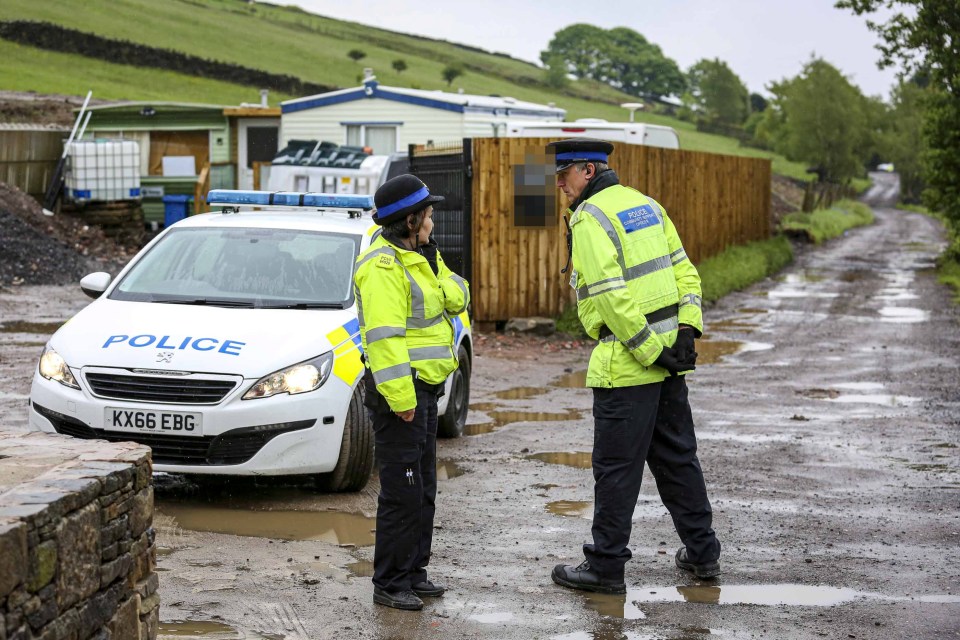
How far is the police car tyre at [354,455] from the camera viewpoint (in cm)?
751

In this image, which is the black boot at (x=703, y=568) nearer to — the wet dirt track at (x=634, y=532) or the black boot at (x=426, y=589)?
the wet dirt track at (x=634, y=532)

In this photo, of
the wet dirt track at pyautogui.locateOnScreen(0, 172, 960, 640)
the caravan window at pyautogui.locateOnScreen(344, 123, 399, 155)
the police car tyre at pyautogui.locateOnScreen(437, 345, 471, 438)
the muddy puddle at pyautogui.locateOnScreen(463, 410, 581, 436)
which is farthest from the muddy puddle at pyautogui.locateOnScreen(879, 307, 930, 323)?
the caravan window at pyautogui.locateOnScreen(344, 123, 399, 155)

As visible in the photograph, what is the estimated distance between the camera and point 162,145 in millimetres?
33969

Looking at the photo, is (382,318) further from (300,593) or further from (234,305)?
(234,305)

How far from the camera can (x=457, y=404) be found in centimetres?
970

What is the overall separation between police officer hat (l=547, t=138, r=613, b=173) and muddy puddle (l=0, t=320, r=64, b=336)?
11.0m

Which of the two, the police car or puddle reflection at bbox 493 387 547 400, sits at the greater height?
the police car

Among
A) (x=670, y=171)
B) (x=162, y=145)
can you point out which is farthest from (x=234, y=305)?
(x=162, y=145)

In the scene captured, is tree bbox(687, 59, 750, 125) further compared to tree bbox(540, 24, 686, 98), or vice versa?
tree bbox(540, 24, 686, 98)

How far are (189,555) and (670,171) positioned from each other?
15904 millimetres

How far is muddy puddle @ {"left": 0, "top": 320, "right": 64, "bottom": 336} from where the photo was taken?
1569 centimetres

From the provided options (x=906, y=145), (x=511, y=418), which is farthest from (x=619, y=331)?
(x=906, y=145)

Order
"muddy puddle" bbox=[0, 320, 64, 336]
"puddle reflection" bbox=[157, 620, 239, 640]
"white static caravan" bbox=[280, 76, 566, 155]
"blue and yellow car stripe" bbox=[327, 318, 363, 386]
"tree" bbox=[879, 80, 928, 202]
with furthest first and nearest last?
"tree" bbox=[879, 80, 928, 202] < "white static caravan" bbox=[280, 76, 566, 155] < "muddy puddle" bbox=[0, 320, 64, 336] < "blue and yellow car stripe" bbox=[327, 318, 363, 386] < "puddle reflection" bbox=[157, 620, 239, 640]

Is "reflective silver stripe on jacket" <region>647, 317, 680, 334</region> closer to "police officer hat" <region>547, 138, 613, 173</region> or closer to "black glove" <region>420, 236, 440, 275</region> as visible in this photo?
A: "police officer hat" <region>547, 138, 613, 173</region>
